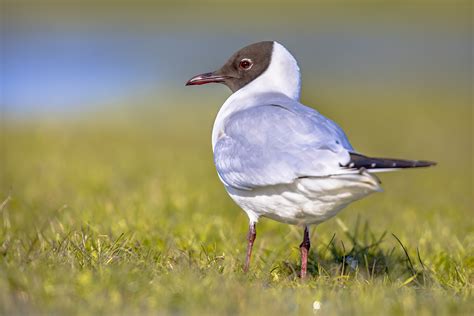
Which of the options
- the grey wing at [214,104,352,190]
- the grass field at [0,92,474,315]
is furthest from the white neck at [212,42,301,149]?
the grass field at [0,92,474,315]

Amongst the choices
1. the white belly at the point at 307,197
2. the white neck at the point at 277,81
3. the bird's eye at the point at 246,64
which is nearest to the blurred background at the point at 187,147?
the white belly at the point at 307,197

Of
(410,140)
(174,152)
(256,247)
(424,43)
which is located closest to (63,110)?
(174,152)

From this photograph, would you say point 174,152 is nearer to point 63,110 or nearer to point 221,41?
point 63,110

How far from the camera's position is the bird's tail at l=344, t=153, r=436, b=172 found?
14.1 ft

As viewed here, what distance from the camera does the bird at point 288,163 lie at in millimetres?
4525

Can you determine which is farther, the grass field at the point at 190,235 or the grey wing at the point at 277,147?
the grey wing at the point at 277,147

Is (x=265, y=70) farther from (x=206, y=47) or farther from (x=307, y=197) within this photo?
(x=206, y=47)

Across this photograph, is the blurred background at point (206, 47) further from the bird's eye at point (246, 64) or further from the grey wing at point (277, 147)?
the grey wing at point (277, 147)

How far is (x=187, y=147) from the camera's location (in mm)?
12008

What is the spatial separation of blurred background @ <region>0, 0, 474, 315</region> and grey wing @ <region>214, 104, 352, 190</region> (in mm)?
562

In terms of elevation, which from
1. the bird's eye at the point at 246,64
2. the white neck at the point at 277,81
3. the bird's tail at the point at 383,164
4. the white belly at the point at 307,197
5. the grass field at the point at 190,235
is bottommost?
the grass field at the point at 190,235

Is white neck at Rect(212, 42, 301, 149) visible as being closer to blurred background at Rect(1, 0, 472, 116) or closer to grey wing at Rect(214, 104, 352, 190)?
grey wing at Rect(214, 104, 352, 190)

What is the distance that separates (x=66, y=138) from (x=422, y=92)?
334 inches

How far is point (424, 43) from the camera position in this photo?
2534 centimetres
